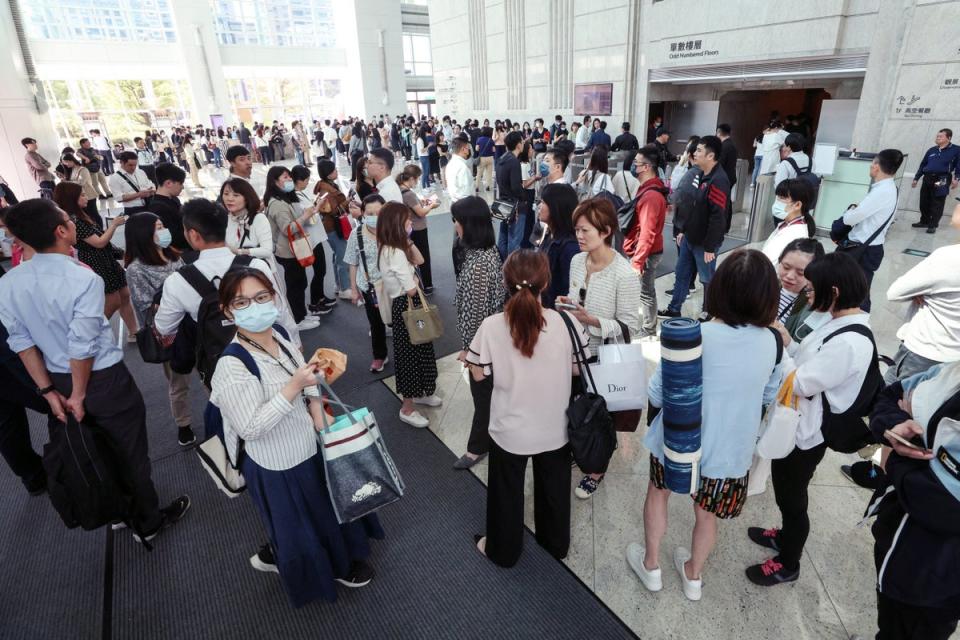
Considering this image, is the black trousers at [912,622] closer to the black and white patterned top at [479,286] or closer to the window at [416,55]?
the black and white patterned top at [479,286]

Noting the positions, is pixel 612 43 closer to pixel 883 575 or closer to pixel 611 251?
pixel 611 251

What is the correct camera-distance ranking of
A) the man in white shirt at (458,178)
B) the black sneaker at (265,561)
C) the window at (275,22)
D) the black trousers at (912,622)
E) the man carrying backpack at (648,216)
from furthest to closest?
the window at (275,22), the man in white shirt at (458,178), the man carrying backpack at (648,216), the black sneaker at (265,561), the black trousers at (912,622)

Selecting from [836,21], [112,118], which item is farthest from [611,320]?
[112,118]

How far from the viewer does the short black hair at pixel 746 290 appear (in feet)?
5.44

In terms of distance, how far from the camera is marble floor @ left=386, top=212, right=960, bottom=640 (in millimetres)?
2182

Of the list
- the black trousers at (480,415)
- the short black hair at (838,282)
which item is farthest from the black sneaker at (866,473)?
the black trousers at (480,415)

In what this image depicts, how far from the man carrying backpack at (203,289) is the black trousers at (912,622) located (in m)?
2.64

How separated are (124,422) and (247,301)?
4.26ft

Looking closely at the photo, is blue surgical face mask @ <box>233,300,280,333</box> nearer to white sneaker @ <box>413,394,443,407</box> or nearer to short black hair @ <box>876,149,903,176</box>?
white sneaker @ <box>413,394,443,407</box>

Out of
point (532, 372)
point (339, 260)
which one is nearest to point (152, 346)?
point (532, 372)

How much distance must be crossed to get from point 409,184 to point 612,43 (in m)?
11.0

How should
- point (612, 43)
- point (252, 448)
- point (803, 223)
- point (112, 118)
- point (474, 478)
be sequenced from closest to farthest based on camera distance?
point (252, 448) < point (474, 478) < point (803, 223) < point (612, 43) < point (112, 118)

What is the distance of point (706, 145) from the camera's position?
14.2ft

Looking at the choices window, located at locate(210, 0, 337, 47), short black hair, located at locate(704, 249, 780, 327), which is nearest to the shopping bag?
short black hair, located at locate(704, 249, 780, 327)
